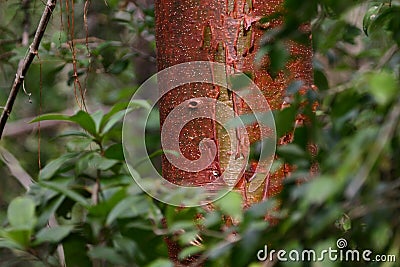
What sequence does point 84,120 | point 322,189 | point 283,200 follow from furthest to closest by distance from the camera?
point 84,120 < point 283,200 < point 322,189

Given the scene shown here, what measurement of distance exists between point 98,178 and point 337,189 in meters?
0.38

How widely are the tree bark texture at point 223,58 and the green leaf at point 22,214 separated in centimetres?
27

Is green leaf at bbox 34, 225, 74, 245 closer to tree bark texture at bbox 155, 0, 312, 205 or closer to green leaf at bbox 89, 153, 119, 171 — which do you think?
green leaf at bbox 89, 153, 119, 171

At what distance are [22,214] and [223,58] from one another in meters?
0.36

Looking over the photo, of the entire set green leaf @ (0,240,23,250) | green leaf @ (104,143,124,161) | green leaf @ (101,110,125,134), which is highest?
green leaf @ (101,110,125,134)

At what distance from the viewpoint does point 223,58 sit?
1.00 m

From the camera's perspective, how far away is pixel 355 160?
0.55 meters

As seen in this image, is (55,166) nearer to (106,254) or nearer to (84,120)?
(84,120)

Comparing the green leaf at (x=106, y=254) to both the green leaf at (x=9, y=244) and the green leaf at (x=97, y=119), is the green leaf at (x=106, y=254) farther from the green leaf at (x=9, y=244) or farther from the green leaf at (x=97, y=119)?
the green leaf at (x=97, y=119)
